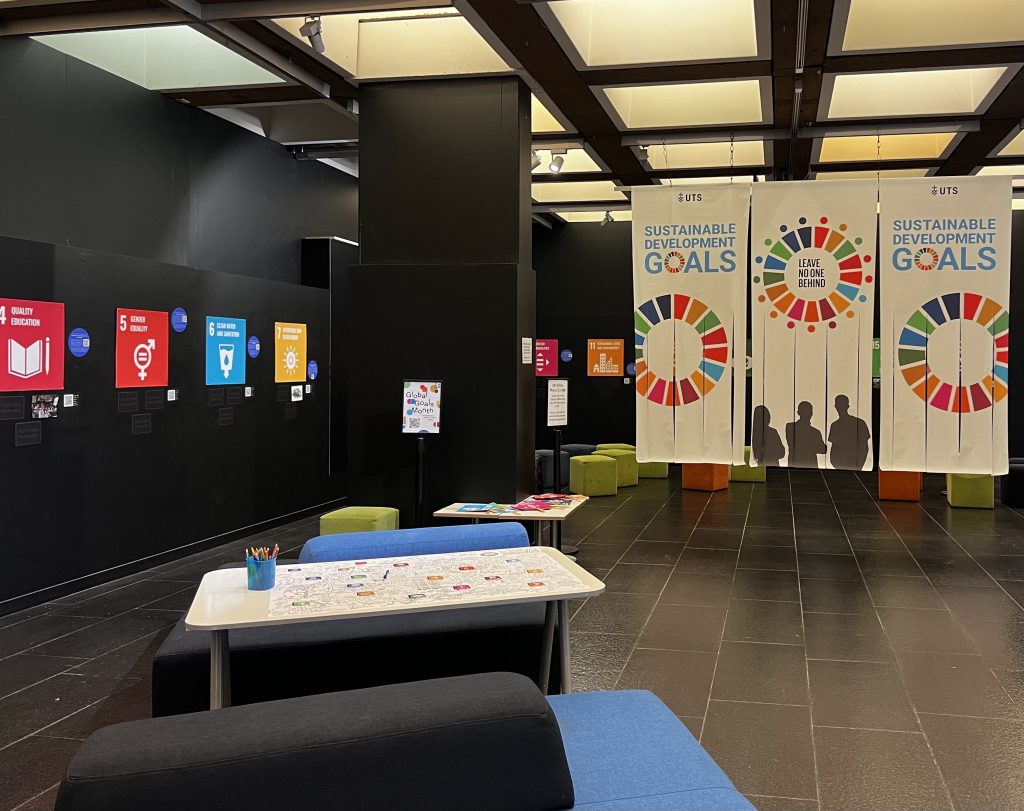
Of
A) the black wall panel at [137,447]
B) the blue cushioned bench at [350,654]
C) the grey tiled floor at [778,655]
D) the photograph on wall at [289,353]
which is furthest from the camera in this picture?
the photograph on wall at [289,353]

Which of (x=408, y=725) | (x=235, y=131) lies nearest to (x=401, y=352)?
(x=235, y=131)

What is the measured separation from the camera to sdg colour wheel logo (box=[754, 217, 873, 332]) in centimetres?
696

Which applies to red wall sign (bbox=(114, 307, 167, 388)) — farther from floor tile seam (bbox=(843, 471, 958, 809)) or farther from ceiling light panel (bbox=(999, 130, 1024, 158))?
ceiling light panel (bbox=(999, 130, 1024, 158))

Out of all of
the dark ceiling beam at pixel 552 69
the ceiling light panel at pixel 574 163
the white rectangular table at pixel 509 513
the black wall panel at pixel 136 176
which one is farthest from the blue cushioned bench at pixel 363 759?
the ceiling light panel at pixel 574 163

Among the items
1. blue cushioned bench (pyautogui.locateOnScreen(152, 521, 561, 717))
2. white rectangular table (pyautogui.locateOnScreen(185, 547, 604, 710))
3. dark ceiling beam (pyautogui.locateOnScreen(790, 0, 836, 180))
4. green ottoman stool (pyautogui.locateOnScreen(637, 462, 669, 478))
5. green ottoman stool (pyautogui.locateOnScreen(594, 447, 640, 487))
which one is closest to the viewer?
white rectangular table (pyautogui.locateOnScreen(185, 547, 604, 710))

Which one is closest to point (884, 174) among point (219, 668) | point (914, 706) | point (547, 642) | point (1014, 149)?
point (1014, 149)

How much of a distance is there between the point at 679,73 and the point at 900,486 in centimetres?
698

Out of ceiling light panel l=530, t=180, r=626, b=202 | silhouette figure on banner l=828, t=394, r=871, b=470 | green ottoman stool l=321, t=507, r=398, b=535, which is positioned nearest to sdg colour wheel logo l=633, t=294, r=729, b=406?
silhouette figure on banner l=828, t=394, r=871, b=470

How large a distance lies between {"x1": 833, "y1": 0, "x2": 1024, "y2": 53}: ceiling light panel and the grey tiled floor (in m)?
3.90

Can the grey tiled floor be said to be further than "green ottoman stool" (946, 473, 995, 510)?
No

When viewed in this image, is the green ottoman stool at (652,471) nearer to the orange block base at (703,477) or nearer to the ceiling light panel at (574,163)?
the orange block base at (703,477)

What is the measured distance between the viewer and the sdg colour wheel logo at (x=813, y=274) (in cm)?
696

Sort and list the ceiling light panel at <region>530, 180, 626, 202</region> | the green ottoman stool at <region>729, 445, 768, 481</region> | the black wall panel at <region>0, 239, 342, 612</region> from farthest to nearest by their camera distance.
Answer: the green ottoman stool at <region>729, 445, 768, 481</region>, the ceiling light panel at <region>530, 180, 626, 202</region>, the black wall panel at <region>0, 239, 342, 612</region>

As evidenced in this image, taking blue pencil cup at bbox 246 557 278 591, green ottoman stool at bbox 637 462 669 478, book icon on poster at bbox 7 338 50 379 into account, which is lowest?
green ottoman stool at bbox 637 462 669 478
